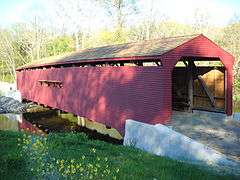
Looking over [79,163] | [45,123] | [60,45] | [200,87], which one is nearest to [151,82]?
[200,87]

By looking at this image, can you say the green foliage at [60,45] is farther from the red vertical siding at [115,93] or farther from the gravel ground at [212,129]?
the gravel ground at [212,129]

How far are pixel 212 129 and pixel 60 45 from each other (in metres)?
39.6

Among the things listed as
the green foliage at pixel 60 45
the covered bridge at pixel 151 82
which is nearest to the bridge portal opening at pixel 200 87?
the covered bridge at pixel 151 82

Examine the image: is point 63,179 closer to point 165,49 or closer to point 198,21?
point 165,49

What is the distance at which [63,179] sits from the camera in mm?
4867

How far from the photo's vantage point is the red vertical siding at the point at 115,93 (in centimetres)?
1316

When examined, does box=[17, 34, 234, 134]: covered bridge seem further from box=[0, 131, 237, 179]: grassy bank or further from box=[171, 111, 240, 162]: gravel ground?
box=[0, 131, 237, 179]: grassy bank

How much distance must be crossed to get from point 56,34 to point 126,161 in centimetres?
4682

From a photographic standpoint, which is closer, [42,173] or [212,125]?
[42,173]

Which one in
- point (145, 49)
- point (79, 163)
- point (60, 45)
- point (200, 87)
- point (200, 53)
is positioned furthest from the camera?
point (60, 45)

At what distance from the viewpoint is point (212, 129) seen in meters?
12.6

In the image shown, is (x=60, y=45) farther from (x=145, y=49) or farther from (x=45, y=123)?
(x=145, y=49)

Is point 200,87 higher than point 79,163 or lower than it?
higher

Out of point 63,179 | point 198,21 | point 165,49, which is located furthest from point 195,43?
point 198,21
